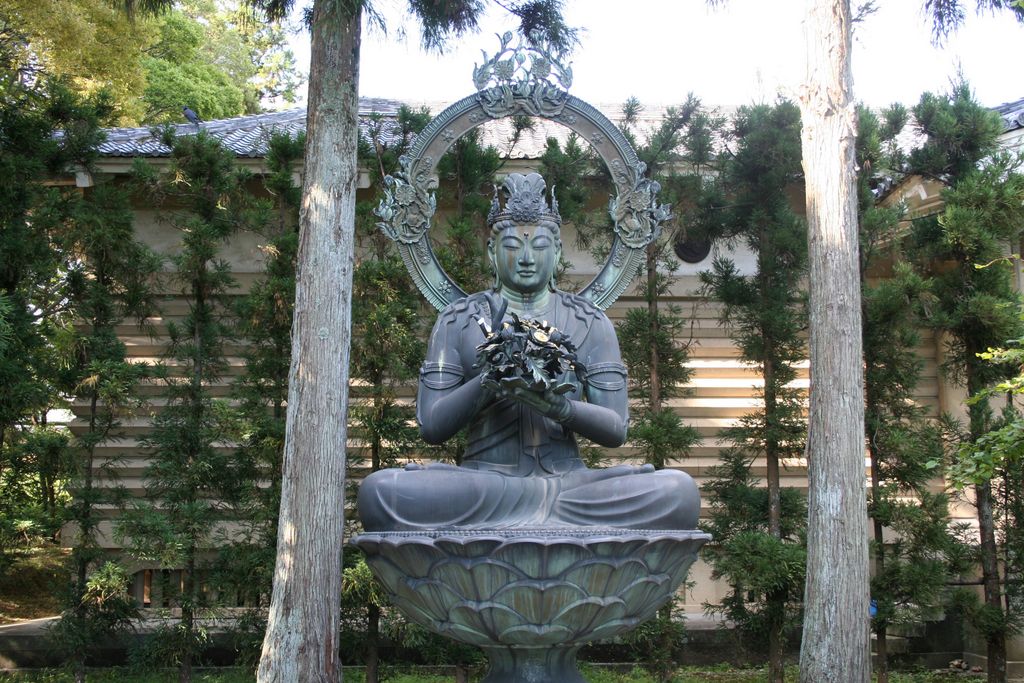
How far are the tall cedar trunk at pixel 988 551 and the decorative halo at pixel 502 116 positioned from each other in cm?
435

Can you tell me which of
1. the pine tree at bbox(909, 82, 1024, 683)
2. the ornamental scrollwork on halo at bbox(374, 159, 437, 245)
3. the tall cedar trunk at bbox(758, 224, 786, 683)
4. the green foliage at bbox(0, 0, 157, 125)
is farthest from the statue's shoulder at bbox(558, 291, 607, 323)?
the green foliage at bbox(0, 0, 157, 125)

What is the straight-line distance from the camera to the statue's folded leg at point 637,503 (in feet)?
15.3

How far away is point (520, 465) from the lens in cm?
527

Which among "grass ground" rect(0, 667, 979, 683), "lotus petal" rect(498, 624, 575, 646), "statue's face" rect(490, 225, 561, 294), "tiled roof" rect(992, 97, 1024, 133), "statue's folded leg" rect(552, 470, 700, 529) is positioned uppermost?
"tiled roof" rect(992, 97, 1024, 133)

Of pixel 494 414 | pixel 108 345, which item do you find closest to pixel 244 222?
pixel 108 345

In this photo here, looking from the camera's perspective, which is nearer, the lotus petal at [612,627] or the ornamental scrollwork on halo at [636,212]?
the lotus petal at [612,627]

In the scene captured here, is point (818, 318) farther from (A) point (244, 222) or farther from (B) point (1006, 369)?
(A) point (244, 222)

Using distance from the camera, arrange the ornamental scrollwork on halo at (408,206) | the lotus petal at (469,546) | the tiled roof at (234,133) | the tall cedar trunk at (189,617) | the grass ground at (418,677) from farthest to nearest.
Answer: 1. the tiled roof at (234,133)
2. the grass ground at (418,677)
3. the tall cedar trunk at (189,617)
4. the ornamental scrollwork on halo at (408,206)
5. the lotus petal at (469,546)

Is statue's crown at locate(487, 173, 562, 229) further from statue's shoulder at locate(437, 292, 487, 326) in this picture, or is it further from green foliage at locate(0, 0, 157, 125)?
green foliage at locate(0, 0, 157, 125)

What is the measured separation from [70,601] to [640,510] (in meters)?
5.91

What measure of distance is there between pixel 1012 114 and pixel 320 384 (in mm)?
7597

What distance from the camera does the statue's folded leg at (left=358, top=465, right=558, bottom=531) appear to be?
4.64m

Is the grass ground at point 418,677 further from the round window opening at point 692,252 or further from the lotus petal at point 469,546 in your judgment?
the lotus petal at point 469,546

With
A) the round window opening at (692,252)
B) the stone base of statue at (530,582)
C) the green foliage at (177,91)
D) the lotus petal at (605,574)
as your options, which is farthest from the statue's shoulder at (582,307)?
the green foliage at (177,91)
